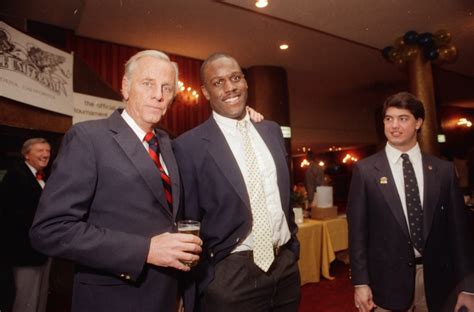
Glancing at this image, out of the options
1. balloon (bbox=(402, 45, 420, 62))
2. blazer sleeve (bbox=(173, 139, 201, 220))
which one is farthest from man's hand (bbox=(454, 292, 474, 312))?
balloon (bbox=(402, 45, 420, 62))

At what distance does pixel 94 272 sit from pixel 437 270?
1665mm

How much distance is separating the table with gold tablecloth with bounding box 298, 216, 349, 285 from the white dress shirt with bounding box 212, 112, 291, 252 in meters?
2.52

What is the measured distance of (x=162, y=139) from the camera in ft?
4.82

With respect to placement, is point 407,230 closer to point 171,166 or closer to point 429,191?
point 429,191

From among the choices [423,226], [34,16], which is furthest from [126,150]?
[34,16]

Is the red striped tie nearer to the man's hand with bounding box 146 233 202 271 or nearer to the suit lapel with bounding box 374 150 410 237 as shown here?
the man's hand with bounding box 146 233 202 271

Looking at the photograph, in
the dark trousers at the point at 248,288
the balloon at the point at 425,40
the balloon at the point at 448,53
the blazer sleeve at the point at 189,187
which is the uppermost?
the balloon at the point at 425,40

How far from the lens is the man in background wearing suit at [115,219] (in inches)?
41.6

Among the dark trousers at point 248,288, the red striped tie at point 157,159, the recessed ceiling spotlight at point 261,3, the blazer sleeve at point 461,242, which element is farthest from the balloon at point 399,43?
the red striped tie at point 157,159

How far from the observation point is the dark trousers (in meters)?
1.50

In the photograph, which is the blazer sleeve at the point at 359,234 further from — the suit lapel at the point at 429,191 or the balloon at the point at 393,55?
the balloon at the point at 393,55

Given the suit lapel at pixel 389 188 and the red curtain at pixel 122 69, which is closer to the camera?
the suit lapel at pixel 389 188

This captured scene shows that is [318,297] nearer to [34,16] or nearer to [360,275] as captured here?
[360,275]

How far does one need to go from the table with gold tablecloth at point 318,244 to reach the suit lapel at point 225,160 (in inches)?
106
